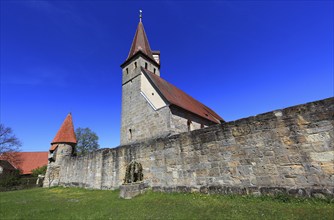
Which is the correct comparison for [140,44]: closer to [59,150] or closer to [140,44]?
[140,44]

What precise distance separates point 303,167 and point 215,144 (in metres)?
2.50

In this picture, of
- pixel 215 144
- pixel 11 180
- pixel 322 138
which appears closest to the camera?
pixel 322 138

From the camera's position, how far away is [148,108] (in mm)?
17344

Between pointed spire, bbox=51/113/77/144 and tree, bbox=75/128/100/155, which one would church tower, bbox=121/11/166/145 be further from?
tree, bbox=75/128/100/155

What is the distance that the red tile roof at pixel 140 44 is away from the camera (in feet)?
74.6

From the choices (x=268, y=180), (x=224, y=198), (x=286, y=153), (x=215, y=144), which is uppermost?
(x=215, y=144)

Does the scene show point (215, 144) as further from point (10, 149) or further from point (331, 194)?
point (10, 149)

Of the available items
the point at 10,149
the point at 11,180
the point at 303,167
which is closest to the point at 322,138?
the point at 303,167


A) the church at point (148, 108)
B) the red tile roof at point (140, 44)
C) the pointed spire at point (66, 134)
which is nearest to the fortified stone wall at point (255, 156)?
the church at point (148, 108)

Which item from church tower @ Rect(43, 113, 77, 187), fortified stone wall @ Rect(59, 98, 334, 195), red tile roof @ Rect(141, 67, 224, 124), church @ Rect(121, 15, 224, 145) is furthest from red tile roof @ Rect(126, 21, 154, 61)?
fortified stone wall @ Rect(59, 98, 334, 195)

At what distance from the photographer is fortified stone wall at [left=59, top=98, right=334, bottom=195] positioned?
4.41 meters

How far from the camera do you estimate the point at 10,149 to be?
86.2 feet

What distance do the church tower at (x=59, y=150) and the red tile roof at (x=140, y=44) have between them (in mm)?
11587

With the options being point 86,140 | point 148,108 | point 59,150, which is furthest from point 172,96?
point 86,140
